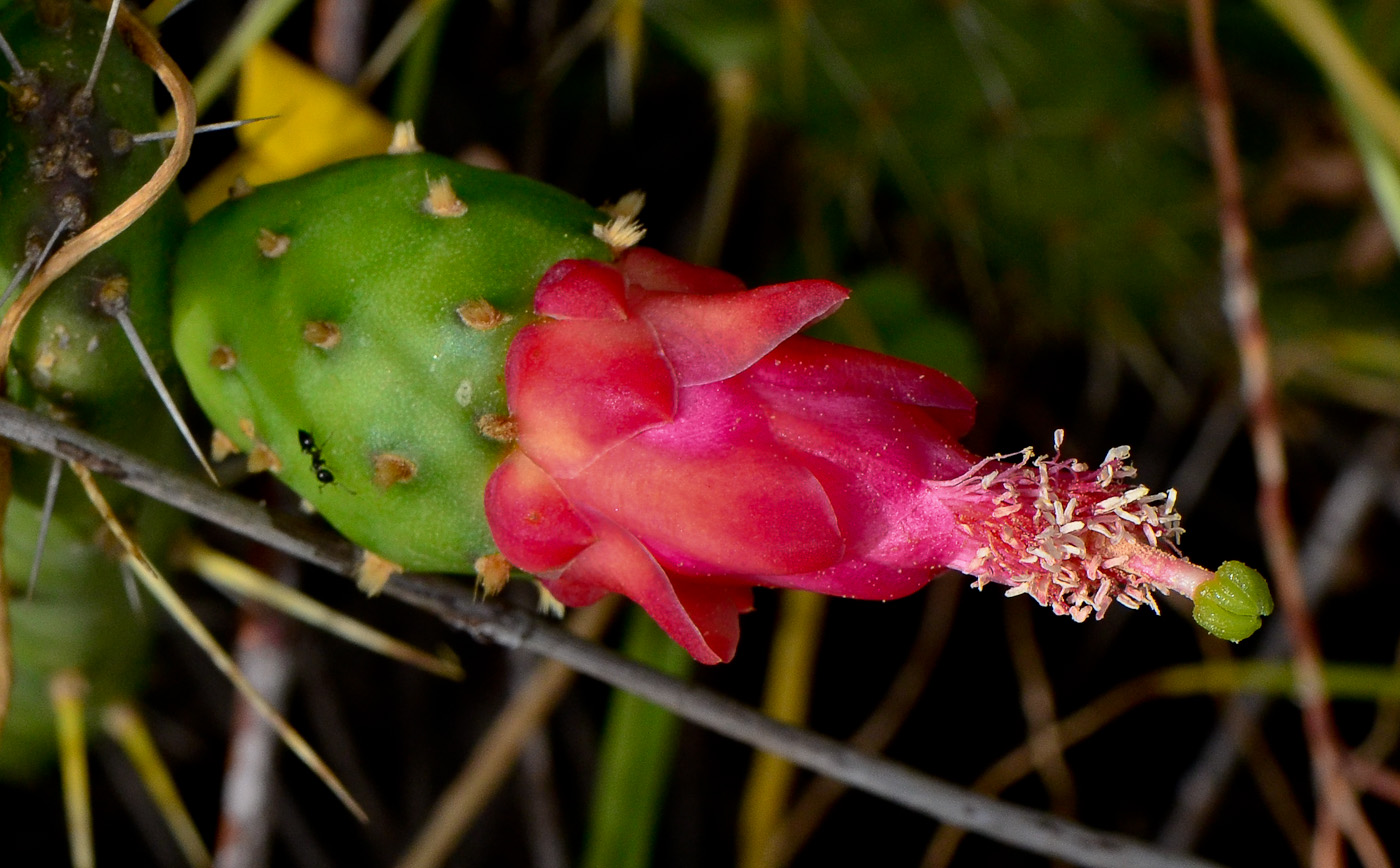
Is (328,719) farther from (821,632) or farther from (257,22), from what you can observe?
(257,22)

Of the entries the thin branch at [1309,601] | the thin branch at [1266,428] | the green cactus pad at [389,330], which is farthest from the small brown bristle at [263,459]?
the thin branch at [1309,601]

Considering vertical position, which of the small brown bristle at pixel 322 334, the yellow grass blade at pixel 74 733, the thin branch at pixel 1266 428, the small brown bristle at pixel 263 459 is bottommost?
the yellow grass blade at pixel 74 733

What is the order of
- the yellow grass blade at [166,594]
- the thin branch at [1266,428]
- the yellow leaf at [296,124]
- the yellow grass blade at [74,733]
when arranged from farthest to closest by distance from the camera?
the thin branch at [1266,428] → the yellow leaf at [296,124] → the yellow grass blade at [74,733] → the yellow grass blade at [166,594]

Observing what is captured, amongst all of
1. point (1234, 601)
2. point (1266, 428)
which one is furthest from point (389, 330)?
point (1266, 428)

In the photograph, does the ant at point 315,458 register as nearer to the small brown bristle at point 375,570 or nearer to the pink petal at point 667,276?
the small brown bristle at point 375,570

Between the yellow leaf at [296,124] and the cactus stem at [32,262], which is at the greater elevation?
the yellow leaf at [296,124]

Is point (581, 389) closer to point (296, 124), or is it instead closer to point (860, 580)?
point (860, 580)

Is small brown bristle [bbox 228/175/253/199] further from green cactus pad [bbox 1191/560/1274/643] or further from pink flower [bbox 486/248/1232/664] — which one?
green cactus pad [bbox 1191/560/1274/643]

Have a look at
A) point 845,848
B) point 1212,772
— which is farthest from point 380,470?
point 1212,772

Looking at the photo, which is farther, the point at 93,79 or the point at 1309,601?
the point at 1309,601

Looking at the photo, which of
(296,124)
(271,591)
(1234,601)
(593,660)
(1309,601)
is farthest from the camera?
(1309,601)
